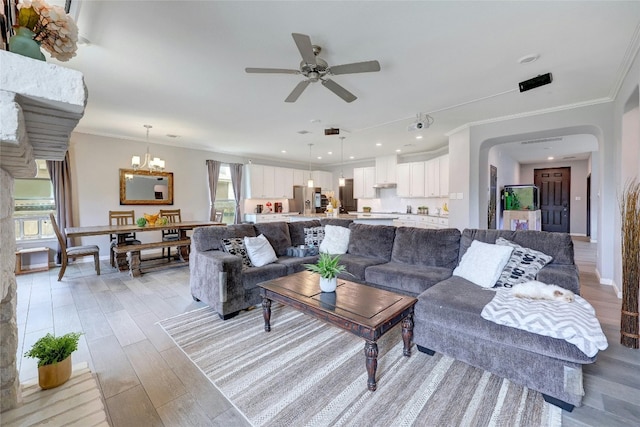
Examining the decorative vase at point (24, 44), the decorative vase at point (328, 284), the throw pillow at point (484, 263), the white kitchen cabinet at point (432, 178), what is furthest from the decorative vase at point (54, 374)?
the white kitchen cabinet at point (432, 178)

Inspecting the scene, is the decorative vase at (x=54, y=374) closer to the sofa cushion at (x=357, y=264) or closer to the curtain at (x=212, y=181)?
the sofa cushion at (x=357, y=264)

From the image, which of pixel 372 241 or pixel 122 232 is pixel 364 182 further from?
pixel 122 232

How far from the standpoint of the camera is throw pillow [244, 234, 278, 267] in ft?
10.3

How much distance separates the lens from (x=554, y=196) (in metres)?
8.86

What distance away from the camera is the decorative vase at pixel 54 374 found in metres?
1.36

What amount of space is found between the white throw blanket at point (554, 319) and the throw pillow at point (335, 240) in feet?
6.85

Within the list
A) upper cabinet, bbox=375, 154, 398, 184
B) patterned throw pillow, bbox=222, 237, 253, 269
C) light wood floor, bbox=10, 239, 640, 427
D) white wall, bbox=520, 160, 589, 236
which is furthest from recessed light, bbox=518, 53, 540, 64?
white wall, bbox=520, 160, 589, 236

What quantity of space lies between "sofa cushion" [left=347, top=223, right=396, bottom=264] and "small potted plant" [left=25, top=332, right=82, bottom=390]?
2.93m

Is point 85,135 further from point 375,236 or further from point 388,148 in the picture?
point 388,148

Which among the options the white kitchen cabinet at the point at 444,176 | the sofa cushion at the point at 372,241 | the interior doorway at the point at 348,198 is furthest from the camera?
the interior doorway at the point at 348,198

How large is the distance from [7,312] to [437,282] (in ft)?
9.54

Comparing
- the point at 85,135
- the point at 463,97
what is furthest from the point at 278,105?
the point at 85,135

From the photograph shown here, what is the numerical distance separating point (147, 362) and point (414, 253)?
2743mm

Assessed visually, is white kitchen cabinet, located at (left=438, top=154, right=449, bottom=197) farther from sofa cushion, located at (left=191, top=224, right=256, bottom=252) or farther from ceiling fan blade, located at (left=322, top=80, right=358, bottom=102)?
sofa cushion, located at (left=191, top=224, right=256, bottom=252)
